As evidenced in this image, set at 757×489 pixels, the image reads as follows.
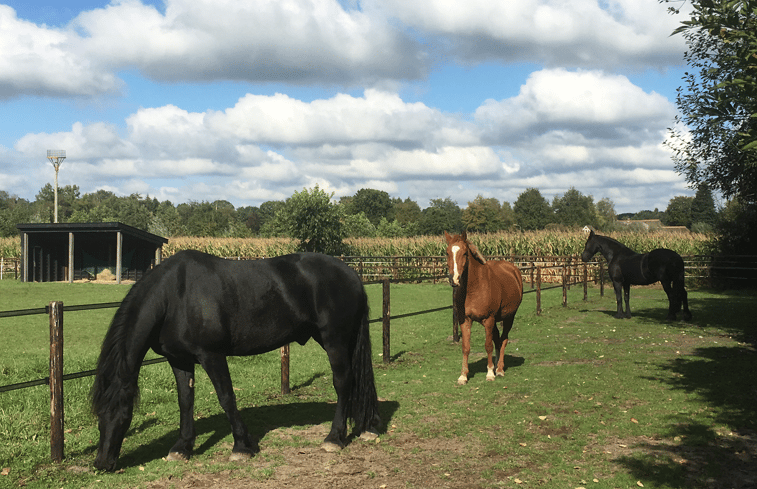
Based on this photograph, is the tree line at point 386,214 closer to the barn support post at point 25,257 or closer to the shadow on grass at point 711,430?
the barn support post at point 25,257

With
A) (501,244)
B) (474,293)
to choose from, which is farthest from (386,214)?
(474,293)

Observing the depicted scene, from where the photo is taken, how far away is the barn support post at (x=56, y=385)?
476 cm

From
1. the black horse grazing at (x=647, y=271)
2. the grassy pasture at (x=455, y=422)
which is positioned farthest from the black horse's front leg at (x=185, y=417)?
the black horse grazing at (x=647, y=271)

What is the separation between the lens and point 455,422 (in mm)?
5941

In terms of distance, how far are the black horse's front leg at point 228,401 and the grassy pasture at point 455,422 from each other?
14cm

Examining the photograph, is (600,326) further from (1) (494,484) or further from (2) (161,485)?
(2) (161,485)

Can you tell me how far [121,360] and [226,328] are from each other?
0.84m

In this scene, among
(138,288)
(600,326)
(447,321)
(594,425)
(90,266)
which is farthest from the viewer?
(90,266)

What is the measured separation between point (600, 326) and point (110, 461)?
11.3 metres

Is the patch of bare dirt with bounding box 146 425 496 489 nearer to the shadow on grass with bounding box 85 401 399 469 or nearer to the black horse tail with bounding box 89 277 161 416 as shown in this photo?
the shadow on grass with bounding box 85 401 399 469

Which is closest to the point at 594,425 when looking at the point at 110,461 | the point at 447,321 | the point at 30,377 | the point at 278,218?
the point at 110,461

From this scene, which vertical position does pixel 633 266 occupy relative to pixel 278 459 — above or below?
above

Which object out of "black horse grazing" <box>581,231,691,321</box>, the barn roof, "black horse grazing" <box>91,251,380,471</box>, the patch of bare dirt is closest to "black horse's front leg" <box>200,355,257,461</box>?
"black horse grazing" <box>91,251,380,471</box>

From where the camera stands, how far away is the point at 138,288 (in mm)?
4719
